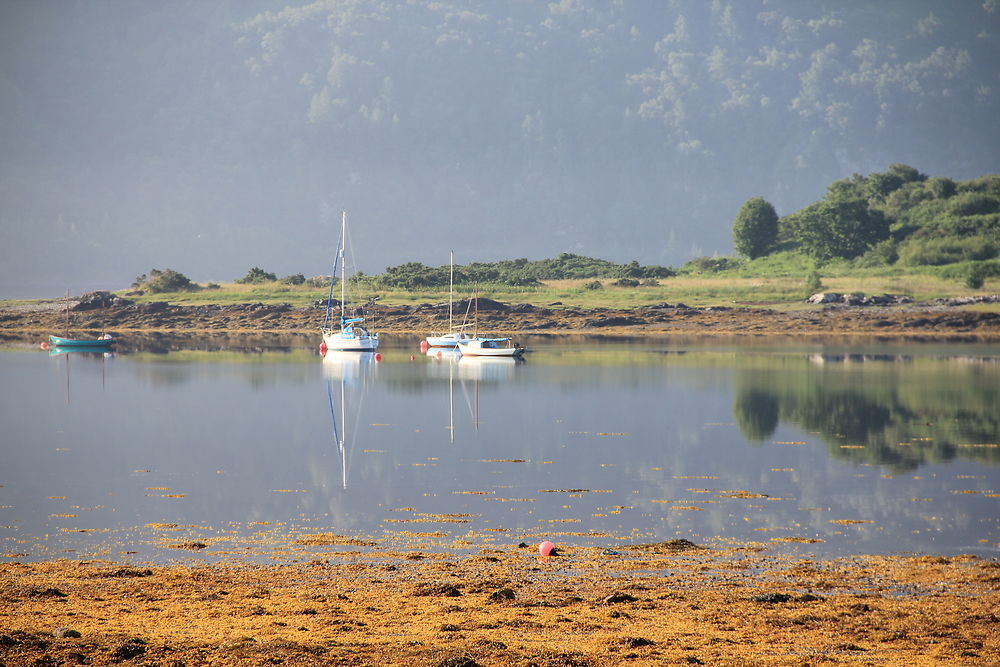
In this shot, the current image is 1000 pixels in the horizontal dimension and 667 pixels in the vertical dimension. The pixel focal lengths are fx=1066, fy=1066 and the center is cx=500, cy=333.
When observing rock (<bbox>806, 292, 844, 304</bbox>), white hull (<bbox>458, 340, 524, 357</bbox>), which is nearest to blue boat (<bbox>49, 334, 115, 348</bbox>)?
white hull (<bbox>458, 340, 524, 357</bbox>)

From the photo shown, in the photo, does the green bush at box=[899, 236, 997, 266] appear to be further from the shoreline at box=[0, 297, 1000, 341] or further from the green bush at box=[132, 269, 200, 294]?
the green bush at box=[132, 269, 200, 294]

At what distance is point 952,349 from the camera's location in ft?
232

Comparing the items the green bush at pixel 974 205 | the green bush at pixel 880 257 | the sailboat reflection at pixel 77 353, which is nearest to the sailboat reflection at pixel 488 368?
the sailboat reflection at pixel 77 353

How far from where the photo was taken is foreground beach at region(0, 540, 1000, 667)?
1152 cm

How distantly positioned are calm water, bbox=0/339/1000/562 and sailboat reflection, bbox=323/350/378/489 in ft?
0.78

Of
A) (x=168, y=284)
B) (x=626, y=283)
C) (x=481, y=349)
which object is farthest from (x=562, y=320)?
(x=168, y=284)

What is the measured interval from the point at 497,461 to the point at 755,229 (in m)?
119

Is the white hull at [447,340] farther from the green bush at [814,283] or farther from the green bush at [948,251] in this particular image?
the green bush at [948,251]

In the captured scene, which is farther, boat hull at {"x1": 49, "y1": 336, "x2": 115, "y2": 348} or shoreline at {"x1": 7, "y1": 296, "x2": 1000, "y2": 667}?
boat hull at {"x1": 49, "y1": 336, "x2": 115, "y2": 348}

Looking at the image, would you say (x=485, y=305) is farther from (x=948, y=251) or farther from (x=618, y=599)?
(x=618, y=599)

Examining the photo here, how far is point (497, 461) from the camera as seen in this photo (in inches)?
1054

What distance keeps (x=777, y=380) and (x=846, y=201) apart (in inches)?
3646

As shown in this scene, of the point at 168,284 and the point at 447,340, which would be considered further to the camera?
the point at 168,284

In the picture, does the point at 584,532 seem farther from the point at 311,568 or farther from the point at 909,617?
the point at 909,617
